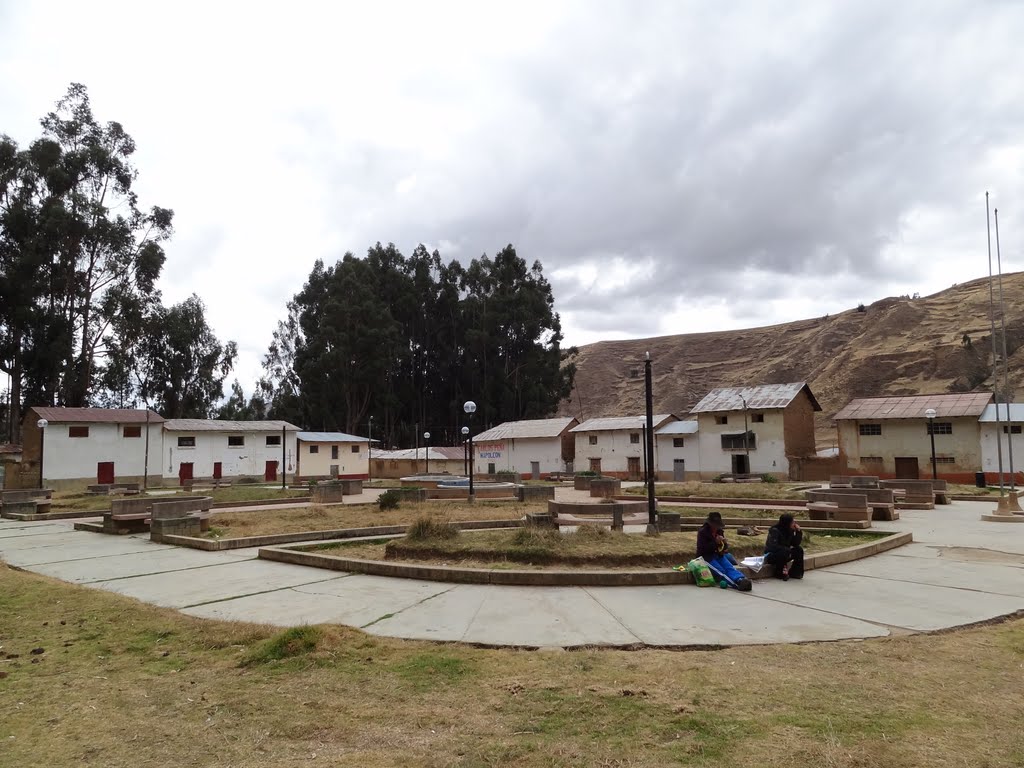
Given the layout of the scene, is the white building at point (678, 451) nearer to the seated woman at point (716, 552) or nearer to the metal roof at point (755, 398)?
the metal roof at point (755, 398)

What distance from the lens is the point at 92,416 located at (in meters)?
42.6

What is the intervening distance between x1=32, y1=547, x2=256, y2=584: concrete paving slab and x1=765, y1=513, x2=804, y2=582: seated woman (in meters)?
8.37

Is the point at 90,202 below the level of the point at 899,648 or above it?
above

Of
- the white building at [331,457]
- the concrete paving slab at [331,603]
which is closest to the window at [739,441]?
the white building at [331,457]

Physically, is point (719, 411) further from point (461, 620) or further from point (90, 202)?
point (90, 202)

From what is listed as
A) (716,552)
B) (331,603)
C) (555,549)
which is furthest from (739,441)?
(331,603)

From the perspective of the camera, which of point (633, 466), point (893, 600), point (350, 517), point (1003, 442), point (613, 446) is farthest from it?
point (613, 446)

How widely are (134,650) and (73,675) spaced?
2.39ft

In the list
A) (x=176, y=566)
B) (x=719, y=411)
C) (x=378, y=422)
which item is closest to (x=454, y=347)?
(x=378, y=422)

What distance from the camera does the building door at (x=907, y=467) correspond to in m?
41.0

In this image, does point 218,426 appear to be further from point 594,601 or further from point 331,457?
point 594,601

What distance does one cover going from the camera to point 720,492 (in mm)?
25281

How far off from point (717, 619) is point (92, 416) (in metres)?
46.6

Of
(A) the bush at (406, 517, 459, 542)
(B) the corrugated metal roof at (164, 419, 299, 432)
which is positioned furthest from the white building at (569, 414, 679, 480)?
(A) the bush at (406, 517, 459, 542)
